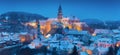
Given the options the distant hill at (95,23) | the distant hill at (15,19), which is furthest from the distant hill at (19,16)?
the distant hill at (95,23)

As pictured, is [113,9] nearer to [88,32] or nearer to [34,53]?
[88,32]

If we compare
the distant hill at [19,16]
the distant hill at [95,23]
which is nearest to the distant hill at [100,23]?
the distant hill at [95,23]

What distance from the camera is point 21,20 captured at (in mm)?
3207

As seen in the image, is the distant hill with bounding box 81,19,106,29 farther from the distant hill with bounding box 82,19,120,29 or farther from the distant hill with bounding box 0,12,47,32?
the distant hill with bounding box 0,12,47,32

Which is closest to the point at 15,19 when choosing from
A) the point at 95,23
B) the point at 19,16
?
the point at 19,16

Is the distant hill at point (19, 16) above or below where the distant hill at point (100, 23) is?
above

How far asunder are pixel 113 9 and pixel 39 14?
897 mm

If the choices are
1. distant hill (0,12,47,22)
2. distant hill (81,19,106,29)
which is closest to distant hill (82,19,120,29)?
distant hill (81,19,106,29)

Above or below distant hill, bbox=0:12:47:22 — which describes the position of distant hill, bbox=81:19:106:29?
below

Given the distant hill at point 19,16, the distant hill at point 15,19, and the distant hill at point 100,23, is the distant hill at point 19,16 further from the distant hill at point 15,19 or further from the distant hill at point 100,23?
the distant hill at point 100,23

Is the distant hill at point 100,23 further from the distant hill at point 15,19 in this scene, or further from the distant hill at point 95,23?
the distant hill at point 15,19

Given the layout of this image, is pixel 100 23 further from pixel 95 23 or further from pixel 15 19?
pixel 15 19

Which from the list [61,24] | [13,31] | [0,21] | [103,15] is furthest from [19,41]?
[103,15]

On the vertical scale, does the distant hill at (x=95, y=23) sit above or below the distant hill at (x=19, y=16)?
below
